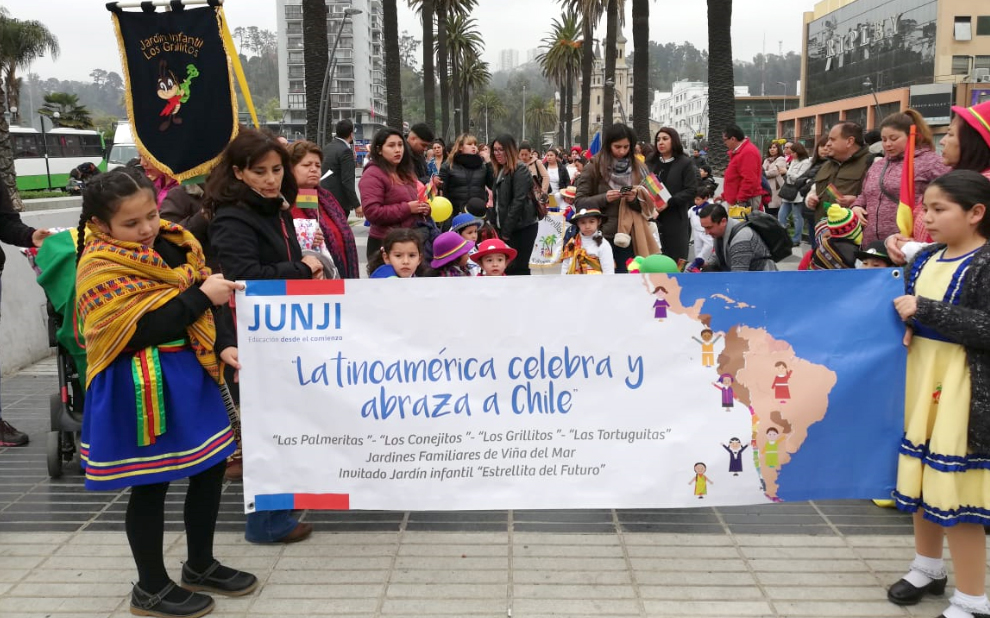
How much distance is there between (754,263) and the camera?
6.10 meters

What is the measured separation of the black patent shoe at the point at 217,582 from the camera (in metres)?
3.58

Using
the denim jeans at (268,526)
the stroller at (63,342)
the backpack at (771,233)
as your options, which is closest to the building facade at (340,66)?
the backpack at (771,233)

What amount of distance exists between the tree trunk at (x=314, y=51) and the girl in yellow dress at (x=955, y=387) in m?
12.8

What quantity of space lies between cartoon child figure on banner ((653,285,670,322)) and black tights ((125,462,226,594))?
72.6 inches

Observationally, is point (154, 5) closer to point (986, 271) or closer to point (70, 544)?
point (70, 544)

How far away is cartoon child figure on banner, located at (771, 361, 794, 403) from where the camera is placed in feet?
11.6

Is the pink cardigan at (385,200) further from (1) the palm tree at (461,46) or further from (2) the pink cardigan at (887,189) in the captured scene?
(1) the palm tree at (461,46)

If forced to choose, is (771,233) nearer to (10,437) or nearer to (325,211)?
(325,211)

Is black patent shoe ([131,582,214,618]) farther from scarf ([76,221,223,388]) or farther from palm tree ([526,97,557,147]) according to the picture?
palm tree ([526,97,557,147])

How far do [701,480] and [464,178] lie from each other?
662 centimetres

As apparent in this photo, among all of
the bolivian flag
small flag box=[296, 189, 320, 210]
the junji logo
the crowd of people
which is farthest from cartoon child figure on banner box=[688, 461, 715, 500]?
small flag box=[296, 189, 320, 210]

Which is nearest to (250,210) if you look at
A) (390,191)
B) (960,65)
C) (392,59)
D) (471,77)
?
(390,191)

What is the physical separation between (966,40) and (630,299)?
242 feet

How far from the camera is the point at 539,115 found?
12875 centimetres
